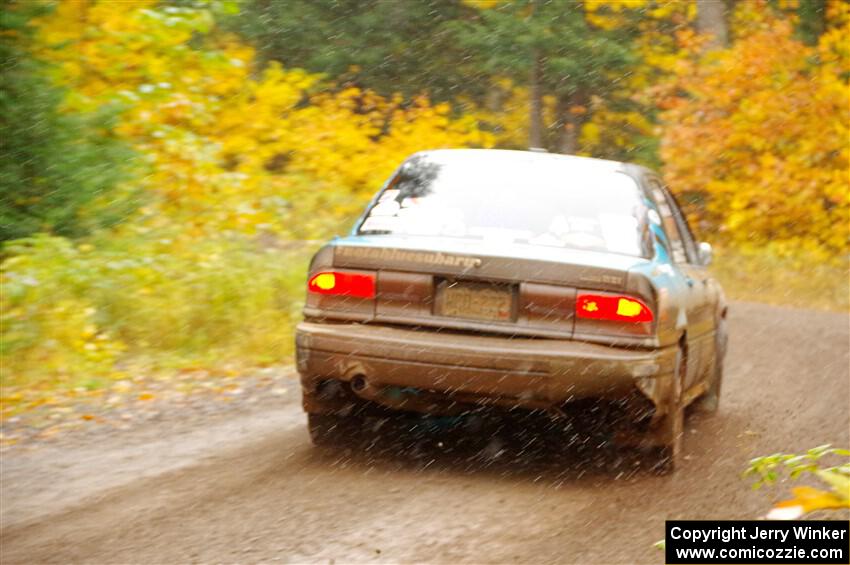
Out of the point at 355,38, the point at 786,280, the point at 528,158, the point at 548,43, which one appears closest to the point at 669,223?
the point at 528,158

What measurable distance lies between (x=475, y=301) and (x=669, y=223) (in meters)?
1.95

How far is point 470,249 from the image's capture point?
21.2 feet

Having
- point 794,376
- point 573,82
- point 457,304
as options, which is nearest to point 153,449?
point 457,304

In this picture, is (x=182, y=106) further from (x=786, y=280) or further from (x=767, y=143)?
(x=767, y=143)

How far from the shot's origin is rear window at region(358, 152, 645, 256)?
6938 mm

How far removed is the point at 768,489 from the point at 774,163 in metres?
18.5

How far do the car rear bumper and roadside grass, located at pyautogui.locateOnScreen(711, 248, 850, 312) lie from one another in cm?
1628

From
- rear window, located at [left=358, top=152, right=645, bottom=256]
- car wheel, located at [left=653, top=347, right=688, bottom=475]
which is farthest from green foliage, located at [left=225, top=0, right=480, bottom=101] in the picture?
car wheel, located at [left=653, top=347, right=688, bottom=475]

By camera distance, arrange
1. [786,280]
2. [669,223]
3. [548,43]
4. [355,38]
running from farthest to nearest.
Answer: [548,43], [355,38], [786,280], [669,223]

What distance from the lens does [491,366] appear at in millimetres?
6270

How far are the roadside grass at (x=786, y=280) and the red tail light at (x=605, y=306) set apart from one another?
1621cm

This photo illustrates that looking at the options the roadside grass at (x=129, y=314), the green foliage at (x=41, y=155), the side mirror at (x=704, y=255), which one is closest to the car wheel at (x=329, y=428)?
the roadside grass at (x=129, y=314)

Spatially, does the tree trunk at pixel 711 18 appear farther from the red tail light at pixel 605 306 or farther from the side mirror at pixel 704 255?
the red tail light at pixel 605 306

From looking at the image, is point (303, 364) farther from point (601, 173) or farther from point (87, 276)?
point (87, 276)
